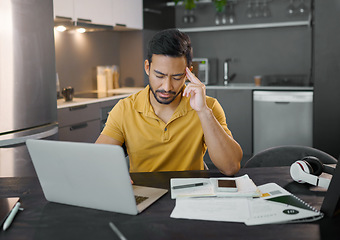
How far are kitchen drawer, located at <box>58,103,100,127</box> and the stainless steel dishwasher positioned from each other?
177cm

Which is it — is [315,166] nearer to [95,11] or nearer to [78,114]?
[78,114]

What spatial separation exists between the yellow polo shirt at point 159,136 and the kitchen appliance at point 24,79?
4.05 feet

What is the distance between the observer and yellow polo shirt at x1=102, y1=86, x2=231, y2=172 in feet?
6.41

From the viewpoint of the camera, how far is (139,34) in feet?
16.5

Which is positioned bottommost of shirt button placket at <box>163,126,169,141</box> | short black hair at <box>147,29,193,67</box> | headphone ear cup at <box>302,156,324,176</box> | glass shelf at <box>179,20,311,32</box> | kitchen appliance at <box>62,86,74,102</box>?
headphone ear cup at <box>302,156,324,176</box>

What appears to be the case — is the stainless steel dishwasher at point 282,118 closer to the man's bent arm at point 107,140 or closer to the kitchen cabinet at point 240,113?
the kitchen cabinet at point 240,113

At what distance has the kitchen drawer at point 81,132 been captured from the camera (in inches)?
140

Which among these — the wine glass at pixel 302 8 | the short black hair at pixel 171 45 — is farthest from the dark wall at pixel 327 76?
the short black hair at pixel 171 45

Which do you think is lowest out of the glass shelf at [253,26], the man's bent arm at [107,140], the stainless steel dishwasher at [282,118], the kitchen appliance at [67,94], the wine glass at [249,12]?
the stainless steel dishwasher at [282,118]

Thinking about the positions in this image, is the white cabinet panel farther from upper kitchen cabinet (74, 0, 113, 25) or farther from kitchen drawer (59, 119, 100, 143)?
kitchen drawer (59, 119, 100, 143)

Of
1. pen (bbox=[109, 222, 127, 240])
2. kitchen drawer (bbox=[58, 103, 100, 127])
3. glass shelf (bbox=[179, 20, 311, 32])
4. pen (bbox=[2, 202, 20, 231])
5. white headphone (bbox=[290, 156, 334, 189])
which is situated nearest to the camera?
pen (bbox=[109, 222, 127, 240])

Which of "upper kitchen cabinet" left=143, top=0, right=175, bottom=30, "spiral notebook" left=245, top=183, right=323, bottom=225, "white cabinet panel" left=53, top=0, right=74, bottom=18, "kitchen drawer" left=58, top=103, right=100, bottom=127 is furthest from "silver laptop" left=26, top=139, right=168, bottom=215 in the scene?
"upper kitchen cabinet" left=143, top=0, right=175, bottom=30

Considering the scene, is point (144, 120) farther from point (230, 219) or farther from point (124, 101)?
point (230, 219)

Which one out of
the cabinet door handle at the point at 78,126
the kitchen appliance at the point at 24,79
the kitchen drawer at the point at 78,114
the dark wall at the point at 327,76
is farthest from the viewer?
the dark wall at the point at 327,76
